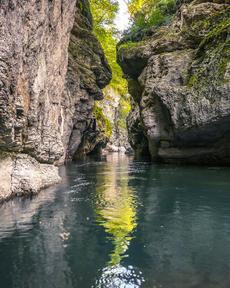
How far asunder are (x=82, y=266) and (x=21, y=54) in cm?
714

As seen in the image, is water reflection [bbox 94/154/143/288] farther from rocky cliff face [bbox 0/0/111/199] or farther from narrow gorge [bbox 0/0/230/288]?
rocky cliff face [bbox 0/0/111/199]

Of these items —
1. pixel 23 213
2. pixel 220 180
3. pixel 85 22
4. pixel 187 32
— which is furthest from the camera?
pixel 85 22

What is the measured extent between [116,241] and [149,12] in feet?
78.3

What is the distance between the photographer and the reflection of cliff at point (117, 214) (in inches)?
221

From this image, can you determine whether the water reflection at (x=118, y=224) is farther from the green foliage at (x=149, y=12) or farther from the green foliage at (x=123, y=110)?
the green foliage at (x=123, y=110)

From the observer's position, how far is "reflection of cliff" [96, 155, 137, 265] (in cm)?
562

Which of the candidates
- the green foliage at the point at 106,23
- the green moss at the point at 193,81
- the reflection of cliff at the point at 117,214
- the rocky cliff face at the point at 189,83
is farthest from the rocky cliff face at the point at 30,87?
the green foliage at the point at 106,23

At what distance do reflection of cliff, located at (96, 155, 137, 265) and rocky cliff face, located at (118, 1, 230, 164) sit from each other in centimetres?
760

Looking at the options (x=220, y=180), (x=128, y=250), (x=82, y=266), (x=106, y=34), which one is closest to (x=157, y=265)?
(x=128, y=250)

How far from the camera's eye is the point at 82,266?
4746 millimetres

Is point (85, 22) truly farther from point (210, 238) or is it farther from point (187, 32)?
point (210, 238)

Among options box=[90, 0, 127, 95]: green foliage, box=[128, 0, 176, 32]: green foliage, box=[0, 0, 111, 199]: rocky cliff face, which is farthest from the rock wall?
box=[0, 0, 111, 199]: rocky cliff face

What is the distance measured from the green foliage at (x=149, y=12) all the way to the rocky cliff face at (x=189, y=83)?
178 centimetres

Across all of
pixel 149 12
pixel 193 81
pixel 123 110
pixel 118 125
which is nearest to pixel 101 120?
pixel 149 12
